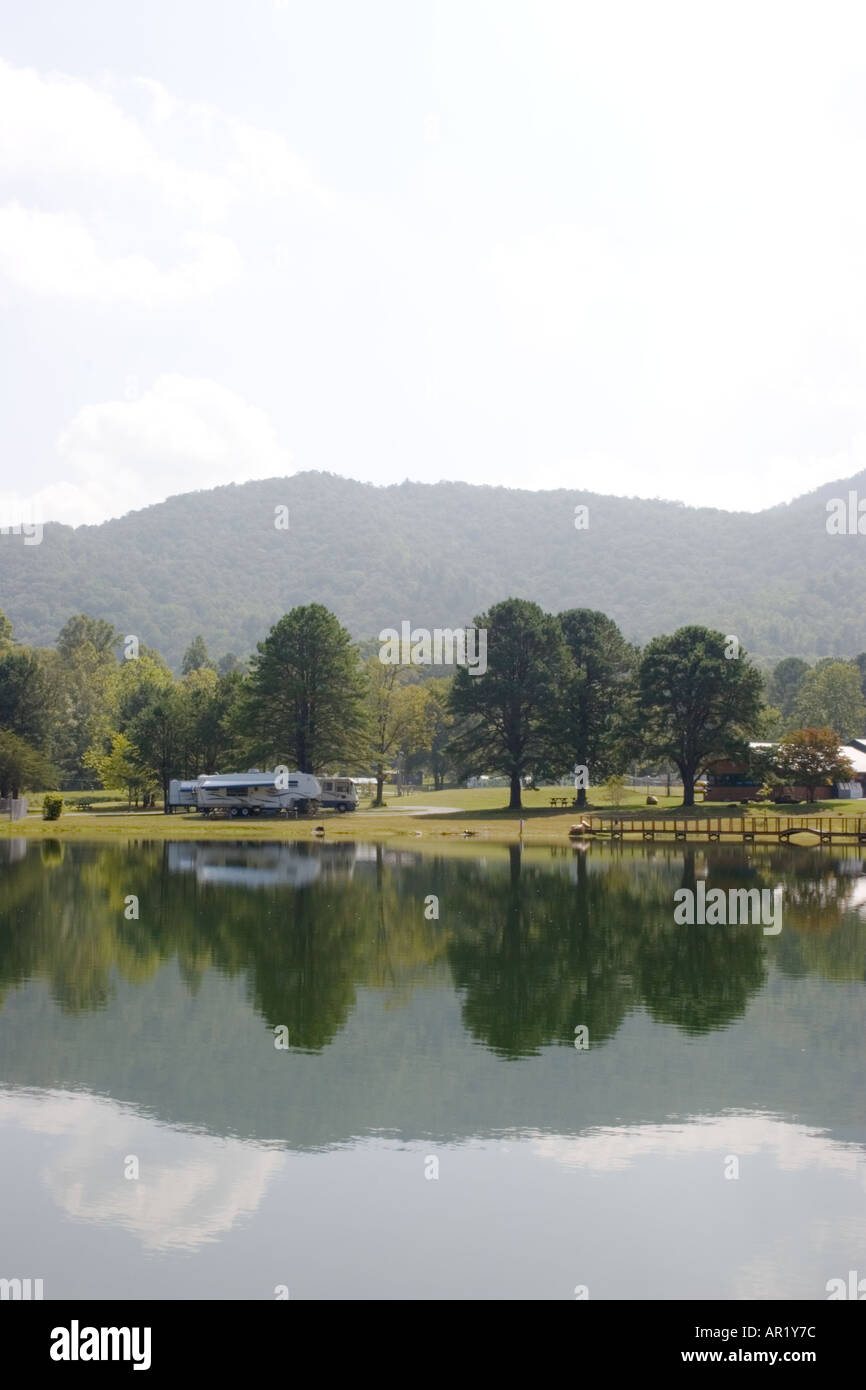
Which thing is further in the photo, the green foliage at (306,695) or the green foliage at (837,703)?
the green foliage at (837,703)

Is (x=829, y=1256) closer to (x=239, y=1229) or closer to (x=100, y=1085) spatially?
(x=239, y=1229)

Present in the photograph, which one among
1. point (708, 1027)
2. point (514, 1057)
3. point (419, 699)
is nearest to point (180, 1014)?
point (514, 1057)

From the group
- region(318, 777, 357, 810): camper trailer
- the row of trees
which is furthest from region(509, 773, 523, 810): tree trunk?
region(318, 777, 357, 810): camper trailer

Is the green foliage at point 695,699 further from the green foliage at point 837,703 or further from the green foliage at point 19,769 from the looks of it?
the green foliage at point 837,703

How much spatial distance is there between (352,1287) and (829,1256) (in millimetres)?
5025

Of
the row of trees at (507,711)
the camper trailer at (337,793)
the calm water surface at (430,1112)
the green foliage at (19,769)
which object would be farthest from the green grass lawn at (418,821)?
the calm water surface at (430,1112)

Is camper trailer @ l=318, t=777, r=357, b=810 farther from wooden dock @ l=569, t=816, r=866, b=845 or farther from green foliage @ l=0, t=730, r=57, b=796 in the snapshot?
green foliage @ l=0, t=730, r=57, b=796

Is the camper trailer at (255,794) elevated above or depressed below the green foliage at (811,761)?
below

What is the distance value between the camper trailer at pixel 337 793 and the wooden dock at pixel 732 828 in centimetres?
2279

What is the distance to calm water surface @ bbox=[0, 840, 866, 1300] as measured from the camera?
44.1 feet

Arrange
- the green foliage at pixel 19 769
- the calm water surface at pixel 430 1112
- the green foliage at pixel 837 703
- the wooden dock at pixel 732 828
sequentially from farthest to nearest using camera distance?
the green foliage at pixel 837 703, the green foliage at pixel 19 769, the wooden dock at pixel 732 828, the calm water surface at pixel 430 1112

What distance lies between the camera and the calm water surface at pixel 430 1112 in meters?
13.4

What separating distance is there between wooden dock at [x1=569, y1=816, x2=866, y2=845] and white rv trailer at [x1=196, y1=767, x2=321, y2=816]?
23.3 meters

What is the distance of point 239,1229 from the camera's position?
14094 millimetres
